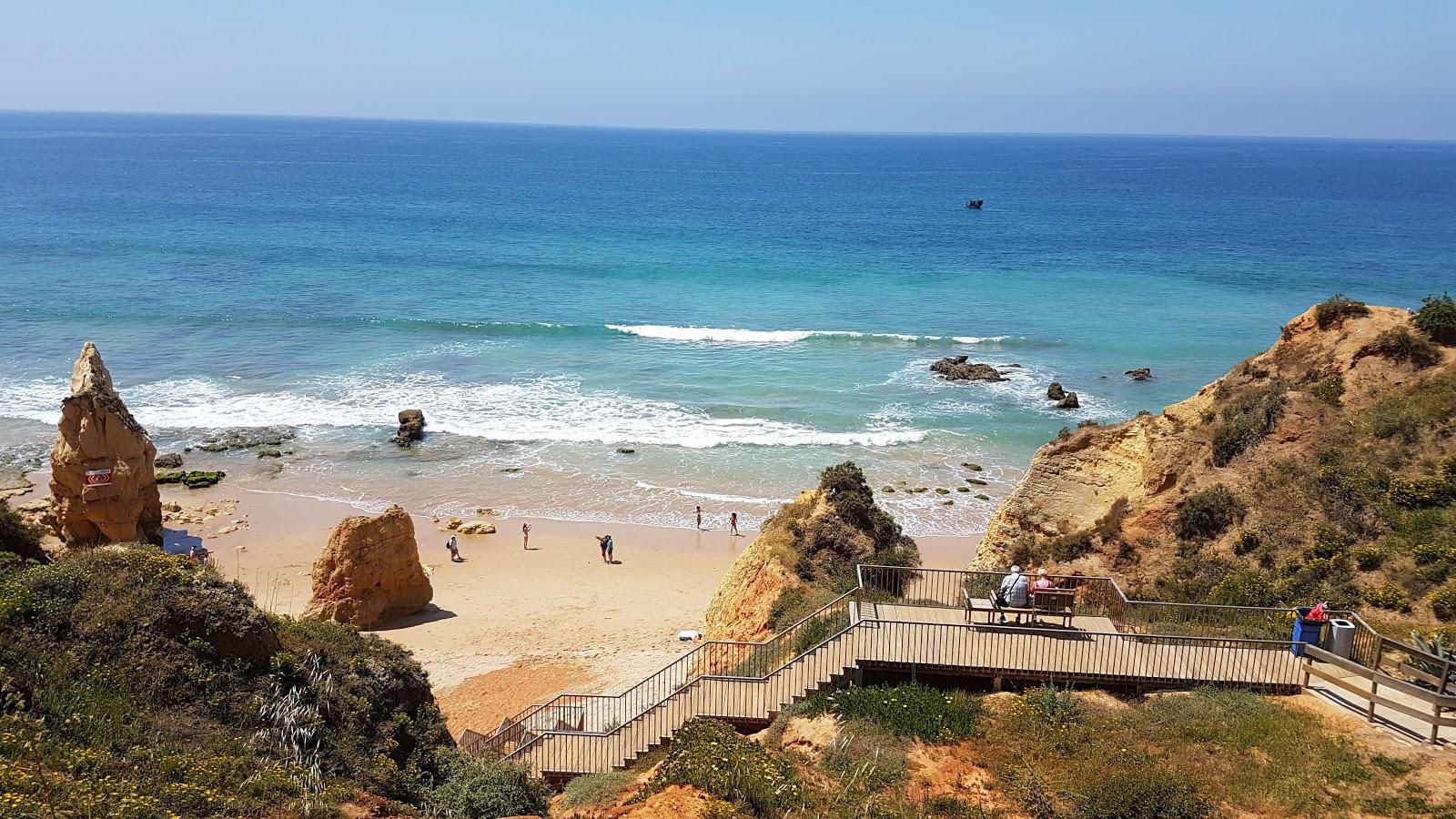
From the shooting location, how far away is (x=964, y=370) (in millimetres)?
46125

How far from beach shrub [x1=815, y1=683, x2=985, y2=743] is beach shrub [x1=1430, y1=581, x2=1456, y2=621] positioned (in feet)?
23.6

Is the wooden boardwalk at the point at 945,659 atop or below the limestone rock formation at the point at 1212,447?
below

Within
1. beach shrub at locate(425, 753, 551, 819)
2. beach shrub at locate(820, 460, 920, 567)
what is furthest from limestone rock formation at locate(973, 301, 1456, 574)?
beach shrub at locate(425, 753, 551, 819)

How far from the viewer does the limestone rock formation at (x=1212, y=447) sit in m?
17.6

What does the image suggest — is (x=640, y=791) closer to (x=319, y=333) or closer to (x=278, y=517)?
(x=278, y=517)

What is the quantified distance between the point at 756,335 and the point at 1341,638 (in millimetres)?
42170

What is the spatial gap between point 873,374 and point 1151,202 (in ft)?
279

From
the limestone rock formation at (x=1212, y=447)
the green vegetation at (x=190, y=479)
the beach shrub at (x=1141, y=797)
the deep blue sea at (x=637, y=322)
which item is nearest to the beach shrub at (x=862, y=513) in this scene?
the limestone rock formation at (x=1212, y=447)

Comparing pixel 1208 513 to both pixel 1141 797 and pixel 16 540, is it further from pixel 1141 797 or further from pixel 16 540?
pixel 16 540

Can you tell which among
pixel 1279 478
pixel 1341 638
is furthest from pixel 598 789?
pixel 1279 478

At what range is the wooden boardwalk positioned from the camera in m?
13.0

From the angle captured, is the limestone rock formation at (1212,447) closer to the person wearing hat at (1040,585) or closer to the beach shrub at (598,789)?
the person wearing hat at (1040,585)

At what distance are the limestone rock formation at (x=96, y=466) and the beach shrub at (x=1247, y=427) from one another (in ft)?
87.3

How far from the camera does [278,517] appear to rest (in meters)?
30.5
